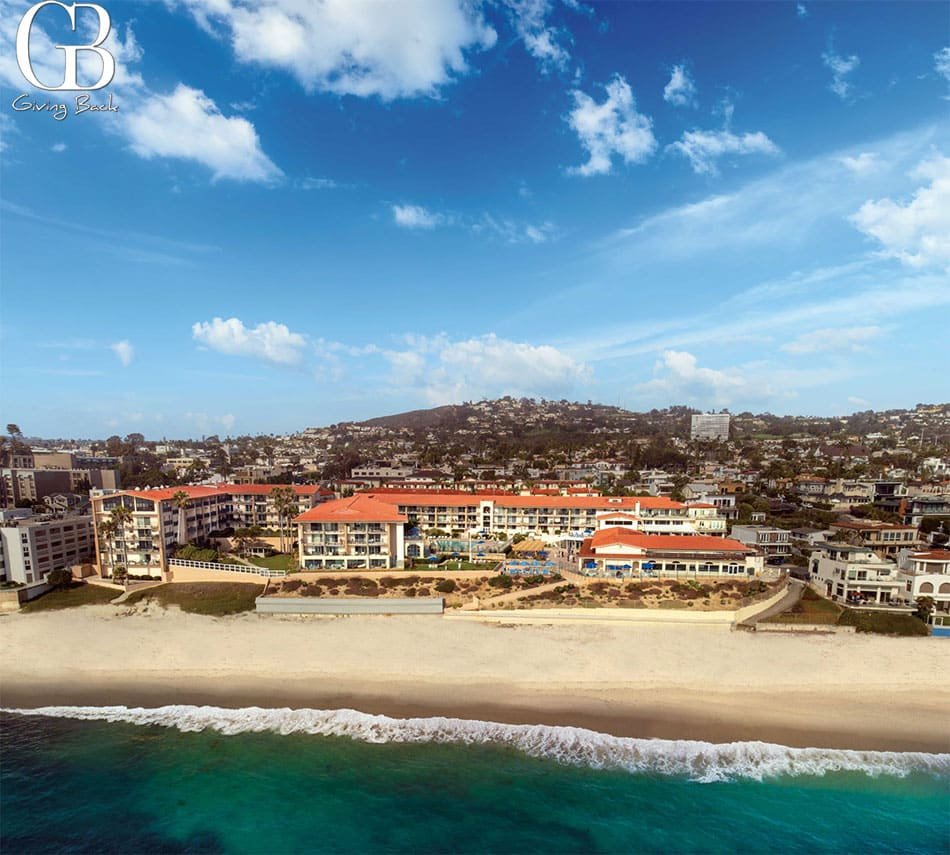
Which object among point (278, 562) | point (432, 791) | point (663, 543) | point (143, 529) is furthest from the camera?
point (278, 562)

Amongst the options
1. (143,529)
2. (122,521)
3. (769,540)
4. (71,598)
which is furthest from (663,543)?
(71,598)

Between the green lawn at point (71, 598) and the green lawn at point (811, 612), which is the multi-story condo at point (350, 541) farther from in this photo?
the green lawn at point (811, 612)

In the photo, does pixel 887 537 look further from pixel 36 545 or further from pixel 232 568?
pixel 36 545

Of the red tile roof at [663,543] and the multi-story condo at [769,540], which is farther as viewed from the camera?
the multi-story condo at [769,540]

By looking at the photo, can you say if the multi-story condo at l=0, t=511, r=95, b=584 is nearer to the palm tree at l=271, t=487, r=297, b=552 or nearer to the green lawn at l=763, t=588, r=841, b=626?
the palm tree at l=271, t=487, r=297, b=552

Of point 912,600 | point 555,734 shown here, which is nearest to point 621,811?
point 555,734

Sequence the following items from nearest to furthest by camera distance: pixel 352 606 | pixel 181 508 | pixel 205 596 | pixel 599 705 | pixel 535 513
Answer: pixel 599 705, pixel 352 606, pixel 205 596, pixel 181 508, pixel 535 513

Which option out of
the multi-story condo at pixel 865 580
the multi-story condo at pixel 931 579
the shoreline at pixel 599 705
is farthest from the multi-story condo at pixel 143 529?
the multi-story condo at pixel 931 579
